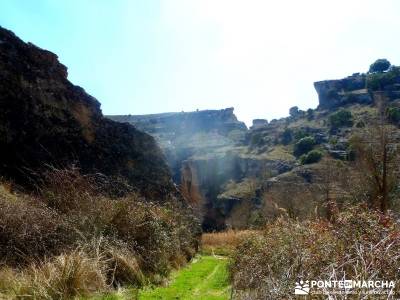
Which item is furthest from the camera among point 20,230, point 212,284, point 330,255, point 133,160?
point 133,160

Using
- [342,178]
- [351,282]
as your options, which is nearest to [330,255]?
[351,282]

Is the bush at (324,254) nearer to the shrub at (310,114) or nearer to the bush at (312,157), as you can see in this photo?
the bush at (312,157)

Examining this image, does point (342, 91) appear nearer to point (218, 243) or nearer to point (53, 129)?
point (218, 243)

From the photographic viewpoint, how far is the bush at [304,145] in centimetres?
7725

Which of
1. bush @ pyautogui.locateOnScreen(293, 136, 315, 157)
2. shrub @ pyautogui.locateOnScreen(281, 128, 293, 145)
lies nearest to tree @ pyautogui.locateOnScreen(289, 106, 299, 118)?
shrub @ pyautogui.locateOnScreen(281, 128, 293, 145)

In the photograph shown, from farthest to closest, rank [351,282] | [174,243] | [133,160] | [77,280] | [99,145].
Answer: [133,160], [99,145], [174,243], [77,280], [351,282]

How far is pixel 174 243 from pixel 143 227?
12.0ft

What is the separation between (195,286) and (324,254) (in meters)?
6.77

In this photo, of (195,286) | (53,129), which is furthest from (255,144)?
(195,286)

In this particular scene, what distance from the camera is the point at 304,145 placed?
7769cm

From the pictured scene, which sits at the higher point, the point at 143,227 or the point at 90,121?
the point at 90,121

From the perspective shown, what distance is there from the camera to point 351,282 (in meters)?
5.01

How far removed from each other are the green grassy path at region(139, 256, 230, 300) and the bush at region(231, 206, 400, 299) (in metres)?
0.86

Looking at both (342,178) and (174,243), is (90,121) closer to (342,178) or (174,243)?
(174,243)
